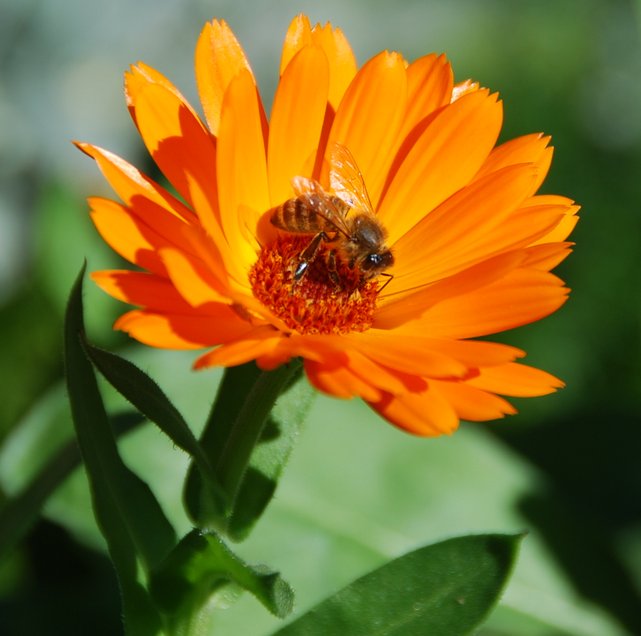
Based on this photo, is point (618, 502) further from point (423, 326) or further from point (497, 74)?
point (497, 74)

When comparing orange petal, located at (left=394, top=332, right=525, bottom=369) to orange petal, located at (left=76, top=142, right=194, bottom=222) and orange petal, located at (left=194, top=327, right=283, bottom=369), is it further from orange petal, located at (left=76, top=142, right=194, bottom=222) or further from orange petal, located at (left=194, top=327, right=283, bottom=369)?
orange petal, located at (left=76, top=142, right=194, bottom=222)

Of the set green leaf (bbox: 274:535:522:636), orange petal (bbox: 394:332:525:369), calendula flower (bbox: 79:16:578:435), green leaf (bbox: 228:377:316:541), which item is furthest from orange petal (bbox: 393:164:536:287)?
green leaf (bbox: 274:535:522:636)

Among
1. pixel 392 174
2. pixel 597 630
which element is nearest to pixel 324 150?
pixel 392 174

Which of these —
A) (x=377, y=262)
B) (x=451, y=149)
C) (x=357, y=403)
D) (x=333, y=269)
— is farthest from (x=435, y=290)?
(x=357, y=403)

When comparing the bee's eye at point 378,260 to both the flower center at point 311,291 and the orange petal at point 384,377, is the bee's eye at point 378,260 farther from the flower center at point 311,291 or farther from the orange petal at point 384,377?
the orange petal at point 384,377

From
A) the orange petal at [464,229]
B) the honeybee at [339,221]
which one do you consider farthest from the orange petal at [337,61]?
the orange petal at [464,229]

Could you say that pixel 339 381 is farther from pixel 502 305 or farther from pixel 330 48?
pixel 330 48
